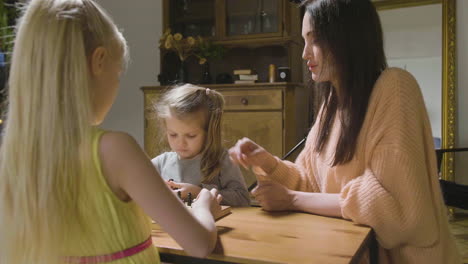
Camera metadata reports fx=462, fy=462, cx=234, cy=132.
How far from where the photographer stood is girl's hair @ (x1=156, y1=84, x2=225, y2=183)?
164 centimetres

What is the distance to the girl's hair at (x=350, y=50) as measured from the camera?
3.86 feet

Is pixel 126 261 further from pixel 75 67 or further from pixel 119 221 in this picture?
pixel 75 67

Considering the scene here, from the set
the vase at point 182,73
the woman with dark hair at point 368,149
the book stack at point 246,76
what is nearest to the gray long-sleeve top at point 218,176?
the woman with dark hair at point 368,149

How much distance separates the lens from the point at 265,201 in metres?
1.21

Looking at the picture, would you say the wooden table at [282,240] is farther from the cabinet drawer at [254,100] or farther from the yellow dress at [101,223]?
the cabinet drawer at [254,100]

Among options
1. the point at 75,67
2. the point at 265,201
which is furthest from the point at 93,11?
the point at 265,201

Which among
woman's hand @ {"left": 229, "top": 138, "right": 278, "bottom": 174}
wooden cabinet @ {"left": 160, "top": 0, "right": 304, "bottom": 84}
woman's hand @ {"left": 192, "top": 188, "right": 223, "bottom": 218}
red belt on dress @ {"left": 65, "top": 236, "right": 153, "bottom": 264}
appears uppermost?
wooden cabinet @ {"left": 160, "top": 0, "right": 304, "bottom": 84}

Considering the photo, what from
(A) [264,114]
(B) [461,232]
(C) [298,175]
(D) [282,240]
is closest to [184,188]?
(C) [298,175]

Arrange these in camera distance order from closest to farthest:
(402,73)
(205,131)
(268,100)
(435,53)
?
(402,73)
(205,131)
(268,100)
(435,53)

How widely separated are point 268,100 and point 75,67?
2711 millimetres

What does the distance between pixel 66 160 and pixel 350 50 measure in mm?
768

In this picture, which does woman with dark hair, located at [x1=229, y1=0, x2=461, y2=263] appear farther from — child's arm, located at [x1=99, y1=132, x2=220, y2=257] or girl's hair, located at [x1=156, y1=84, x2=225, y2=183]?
child's arm, located at [x1=99, y1=132, x2=220, y2=257]

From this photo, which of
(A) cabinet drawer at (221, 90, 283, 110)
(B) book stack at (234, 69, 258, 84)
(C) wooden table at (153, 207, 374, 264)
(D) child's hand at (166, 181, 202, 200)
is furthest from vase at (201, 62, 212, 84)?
(C) wooden table at (153, 207, 374, 264)

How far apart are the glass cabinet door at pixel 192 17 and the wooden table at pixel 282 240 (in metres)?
3.12
